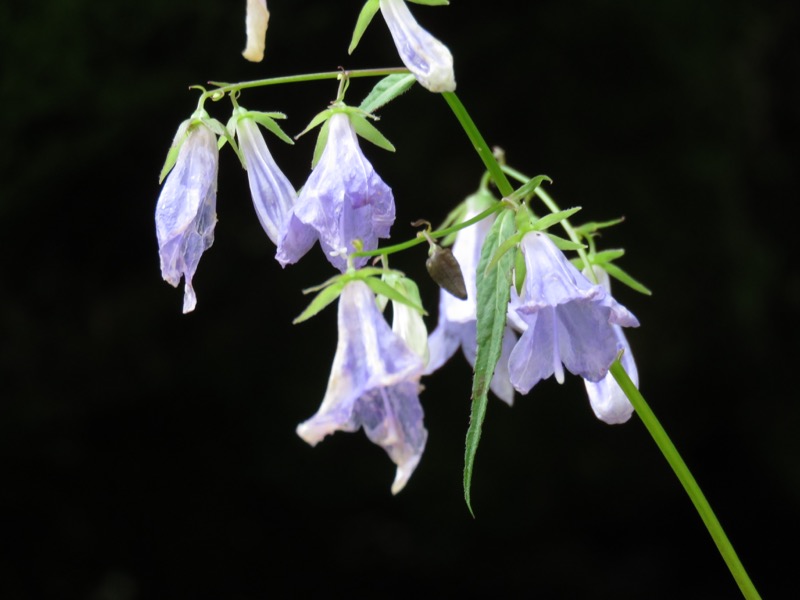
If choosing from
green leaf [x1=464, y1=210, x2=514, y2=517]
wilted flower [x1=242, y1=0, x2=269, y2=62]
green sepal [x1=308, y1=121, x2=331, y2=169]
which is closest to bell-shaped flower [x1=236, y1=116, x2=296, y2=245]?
green sepal [x1=308, y1=121, x2=331, y2=169]

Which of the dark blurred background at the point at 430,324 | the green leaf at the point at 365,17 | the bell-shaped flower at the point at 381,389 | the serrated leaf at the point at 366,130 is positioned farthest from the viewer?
the dark blurred background at the point at 430,324

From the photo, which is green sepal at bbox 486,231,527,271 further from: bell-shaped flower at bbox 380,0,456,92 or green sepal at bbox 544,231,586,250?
bell-shaped flower at bbox 380,0,456,92

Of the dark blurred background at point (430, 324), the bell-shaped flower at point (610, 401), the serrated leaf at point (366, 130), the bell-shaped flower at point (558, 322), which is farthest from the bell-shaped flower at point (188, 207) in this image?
the dark blurred background at point (430, 324)

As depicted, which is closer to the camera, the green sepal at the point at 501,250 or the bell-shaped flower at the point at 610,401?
the green sepal at the point at 501,250

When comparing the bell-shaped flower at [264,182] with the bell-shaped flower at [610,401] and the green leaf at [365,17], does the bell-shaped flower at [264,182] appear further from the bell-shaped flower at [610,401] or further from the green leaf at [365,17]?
the bell-shaped flower at [610,401]

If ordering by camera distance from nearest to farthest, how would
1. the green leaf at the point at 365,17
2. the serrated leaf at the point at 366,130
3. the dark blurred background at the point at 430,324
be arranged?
1. the green leaf at the point at 365,17
2. the serrated leaf at the point at 366,130
3. the dark blurred background at the point at 430,324

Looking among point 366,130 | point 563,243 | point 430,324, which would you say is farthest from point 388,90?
point 430,324

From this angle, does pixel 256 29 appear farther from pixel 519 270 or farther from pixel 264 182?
pixel 519 270
